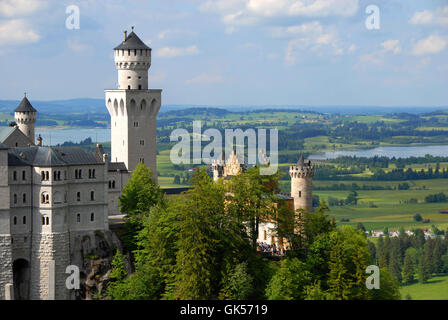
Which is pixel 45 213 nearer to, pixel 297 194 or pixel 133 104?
pixel 133 104

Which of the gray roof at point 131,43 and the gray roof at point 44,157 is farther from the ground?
the gray roof at point 131,43

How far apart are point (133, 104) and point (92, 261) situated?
25124 millimetres

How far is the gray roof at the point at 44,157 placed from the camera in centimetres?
7956

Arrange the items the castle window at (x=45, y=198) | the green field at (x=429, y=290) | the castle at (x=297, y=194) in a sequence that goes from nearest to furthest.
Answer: the castle window at (x=45, y=198) → the castle at (x=297, y=194) → the green field at (x=429, y=290)

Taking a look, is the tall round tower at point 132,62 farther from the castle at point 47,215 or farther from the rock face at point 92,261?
the rock face at point 92,261

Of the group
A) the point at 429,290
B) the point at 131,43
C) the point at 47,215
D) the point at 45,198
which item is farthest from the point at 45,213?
the point at 429,290

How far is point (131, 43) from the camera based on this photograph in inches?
3979

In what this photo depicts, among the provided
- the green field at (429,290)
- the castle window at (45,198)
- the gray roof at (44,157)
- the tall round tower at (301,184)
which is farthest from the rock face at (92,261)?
the green field at (429,290)

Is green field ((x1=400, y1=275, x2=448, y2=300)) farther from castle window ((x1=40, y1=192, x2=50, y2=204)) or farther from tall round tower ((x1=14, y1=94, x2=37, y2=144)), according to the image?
castle window ((x1=40, y1=192, x2=50, y2=204))

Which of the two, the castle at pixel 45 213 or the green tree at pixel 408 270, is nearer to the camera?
the castle at pixel 45 213

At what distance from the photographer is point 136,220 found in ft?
281

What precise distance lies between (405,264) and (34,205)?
327 feet

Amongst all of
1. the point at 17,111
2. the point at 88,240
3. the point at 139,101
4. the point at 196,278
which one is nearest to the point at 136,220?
the point at 88,240
